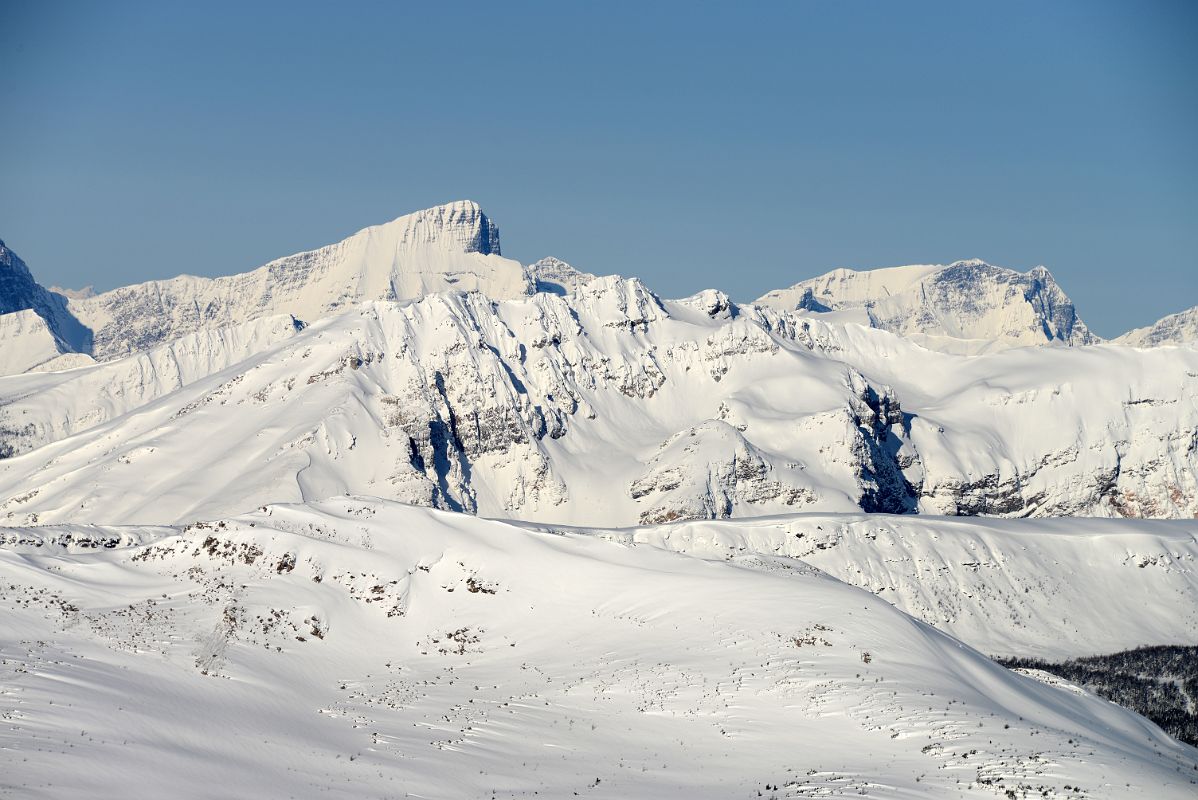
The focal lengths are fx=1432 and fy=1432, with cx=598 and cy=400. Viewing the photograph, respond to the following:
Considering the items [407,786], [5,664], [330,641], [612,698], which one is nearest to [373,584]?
[330,641]

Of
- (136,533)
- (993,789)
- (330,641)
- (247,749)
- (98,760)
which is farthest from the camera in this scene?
(136,533)

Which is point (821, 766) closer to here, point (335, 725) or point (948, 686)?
point (948, 686)

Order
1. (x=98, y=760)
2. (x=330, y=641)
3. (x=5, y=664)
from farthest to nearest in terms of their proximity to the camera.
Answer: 1. (x=330, y=641)
2. (x=5, y=664)
3. (x=98, y=760)

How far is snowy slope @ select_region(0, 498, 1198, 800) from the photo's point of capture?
61156 mm

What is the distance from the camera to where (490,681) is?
8506 cm

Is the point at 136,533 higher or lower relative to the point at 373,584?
higher

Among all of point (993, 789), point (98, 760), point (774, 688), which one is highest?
point (774, 688)

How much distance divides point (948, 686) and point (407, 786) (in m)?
33.3

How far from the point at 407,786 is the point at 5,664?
72.9ft

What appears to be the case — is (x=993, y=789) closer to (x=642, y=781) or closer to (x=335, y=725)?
(x=642, y=781)

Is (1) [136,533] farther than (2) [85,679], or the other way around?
(1) [136,533]

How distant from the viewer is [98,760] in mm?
55875

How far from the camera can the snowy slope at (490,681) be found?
201 feet

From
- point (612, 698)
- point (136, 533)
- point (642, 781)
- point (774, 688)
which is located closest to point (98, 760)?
point (642, 781)
